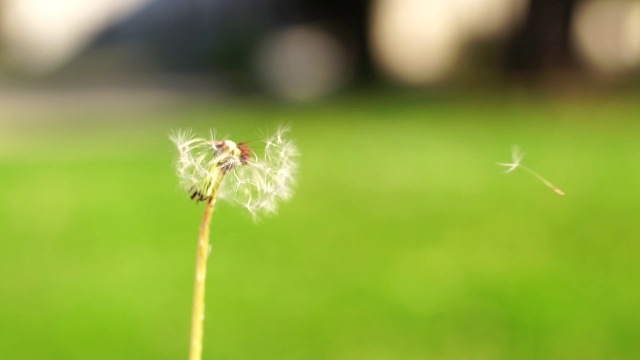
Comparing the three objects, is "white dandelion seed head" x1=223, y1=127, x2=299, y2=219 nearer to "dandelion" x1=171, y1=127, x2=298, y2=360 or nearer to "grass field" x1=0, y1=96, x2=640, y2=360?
"dandelion" x1=171, y1=127, x2=298, y2=360

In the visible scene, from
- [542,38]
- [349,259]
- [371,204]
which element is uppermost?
[542,38]

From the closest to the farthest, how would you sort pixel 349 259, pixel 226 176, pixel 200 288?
1. pixel 200 288
2. pixel 226 176
3. pixel 349 259

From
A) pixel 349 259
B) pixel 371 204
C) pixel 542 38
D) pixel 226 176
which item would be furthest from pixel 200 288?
pixel 542 38

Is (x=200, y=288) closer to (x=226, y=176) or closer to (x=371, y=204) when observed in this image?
(x=226, y=176)

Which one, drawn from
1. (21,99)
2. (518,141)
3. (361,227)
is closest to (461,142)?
(518,141)

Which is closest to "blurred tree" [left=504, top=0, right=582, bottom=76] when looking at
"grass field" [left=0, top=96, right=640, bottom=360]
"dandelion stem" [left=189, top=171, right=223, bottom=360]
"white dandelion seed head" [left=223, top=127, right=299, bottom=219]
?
"grass field" [left=0, top=96, right=640, bottom=360]

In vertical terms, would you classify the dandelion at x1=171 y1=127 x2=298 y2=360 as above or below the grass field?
below
